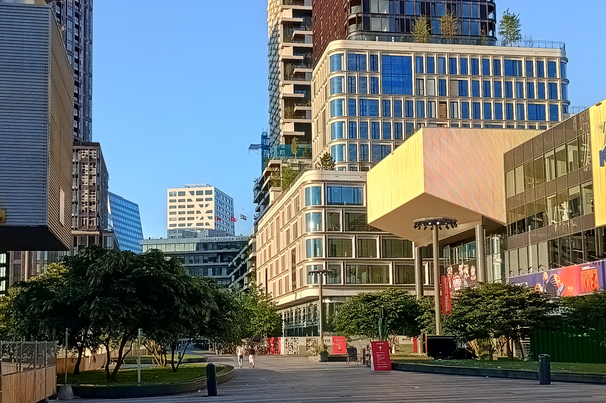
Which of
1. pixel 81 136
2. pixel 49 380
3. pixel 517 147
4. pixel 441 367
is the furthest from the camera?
pixel 81 136

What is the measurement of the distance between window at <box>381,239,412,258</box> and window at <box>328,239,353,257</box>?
408cm

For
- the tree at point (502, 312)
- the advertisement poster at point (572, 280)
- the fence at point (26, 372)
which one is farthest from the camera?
the advertisement poster at point (572, 280)

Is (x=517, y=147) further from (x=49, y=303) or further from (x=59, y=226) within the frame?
(x=49, y=303)

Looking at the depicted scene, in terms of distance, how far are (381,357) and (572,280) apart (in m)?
15.7

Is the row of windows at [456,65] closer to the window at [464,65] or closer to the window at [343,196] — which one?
the window at [464,65]

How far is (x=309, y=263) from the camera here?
102812mm

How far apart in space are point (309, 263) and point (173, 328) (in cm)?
6598

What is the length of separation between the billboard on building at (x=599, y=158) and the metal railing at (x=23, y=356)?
35882mm

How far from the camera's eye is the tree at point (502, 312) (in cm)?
4950

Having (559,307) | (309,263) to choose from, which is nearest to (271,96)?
(309,263)

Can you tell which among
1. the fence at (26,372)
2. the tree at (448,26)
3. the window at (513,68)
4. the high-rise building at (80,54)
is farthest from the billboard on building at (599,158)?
the high-rise building at (80,54)

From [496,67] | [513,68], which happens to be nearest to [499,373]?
[496,67]

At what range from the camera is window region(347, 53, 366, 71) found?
114500mm

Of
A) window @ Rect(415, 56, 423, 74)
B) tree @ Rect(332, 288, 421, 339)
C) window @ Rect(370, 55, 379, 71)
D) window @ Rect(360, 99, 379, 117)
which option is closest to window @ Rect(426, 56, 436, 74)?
window @ Rect(415, 56, 423, 74)
